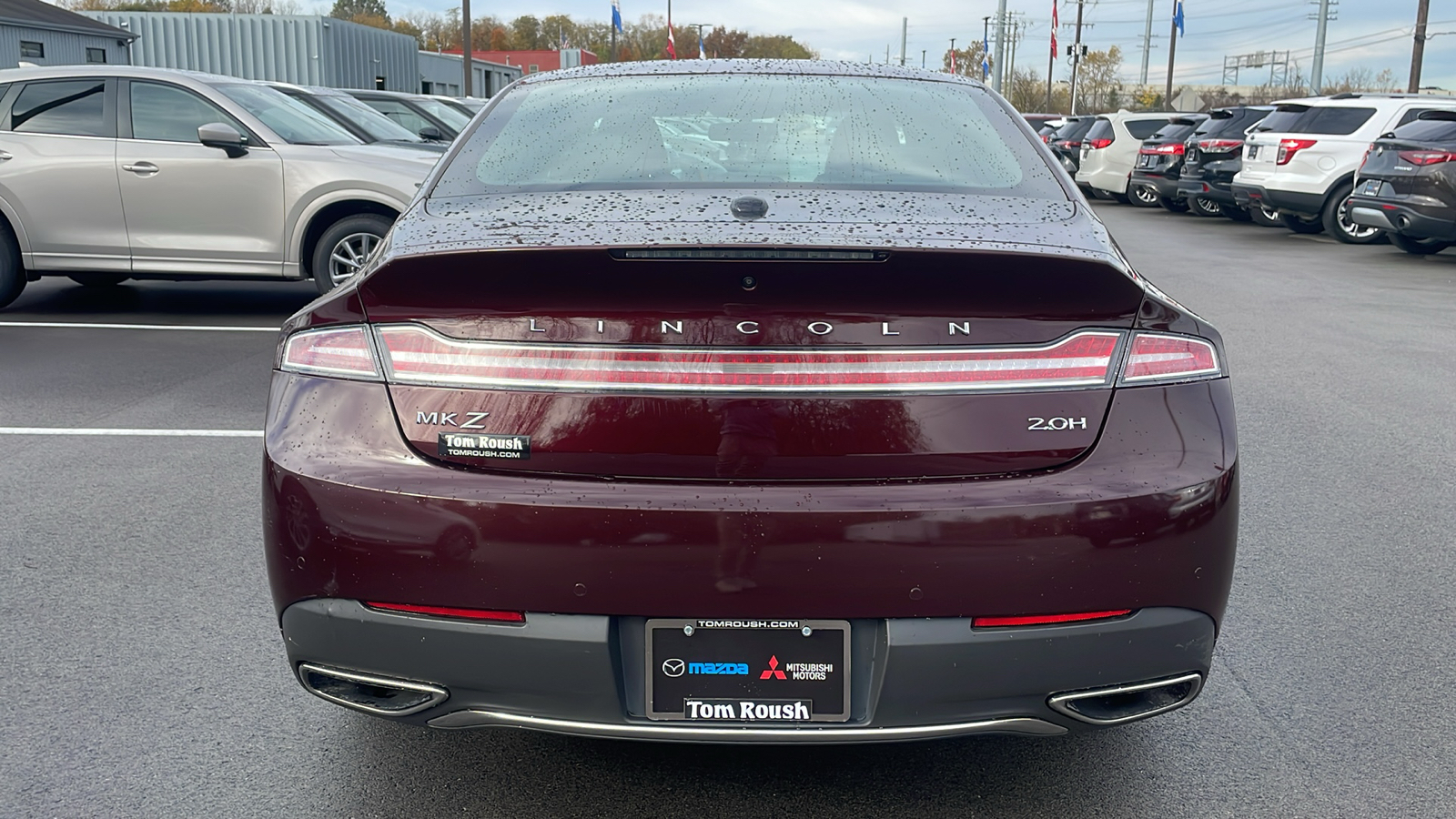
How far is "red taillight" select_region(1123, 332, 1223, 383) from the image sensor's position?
7.78 feet

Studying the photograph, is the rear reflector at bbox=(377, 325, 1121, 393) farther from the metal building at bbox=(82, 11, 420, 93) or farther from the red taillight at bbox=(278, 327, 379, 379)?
the metal building at bbox=(82, 11, 420, 93)

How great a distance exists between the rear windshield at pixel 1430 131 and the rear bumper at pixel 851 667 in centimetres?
1357

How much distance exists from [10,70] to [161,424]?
5.18 m

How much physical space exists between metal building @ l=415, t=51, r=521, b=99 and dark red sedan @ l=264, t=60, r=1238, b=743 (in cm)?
5709

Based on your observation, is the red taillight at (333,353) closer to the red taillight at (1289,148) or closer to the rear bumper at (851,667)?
the rear bumper at (851,667)

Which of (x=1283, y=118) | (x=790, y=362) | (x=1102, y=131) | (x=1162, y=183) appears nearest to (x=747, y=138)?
(x=790, y=362)

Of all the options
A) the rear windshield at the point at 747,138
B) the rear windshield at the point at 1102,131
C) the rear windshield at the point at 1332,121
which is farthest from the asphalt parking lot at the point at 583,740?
the rear windshield at the point at 1102,131

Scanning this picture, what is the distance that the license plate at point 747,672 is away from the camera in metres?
2.28

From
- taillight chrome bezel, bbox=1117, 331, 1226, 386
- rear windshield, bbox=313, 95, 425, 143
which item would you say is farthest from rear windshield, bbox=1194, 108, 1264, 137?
taillight chrome bezel, bbox=1117, 331, 1226, 386

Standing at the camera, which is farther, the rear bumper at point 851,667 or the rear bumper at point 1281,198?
the rear bumper at point 1281,198

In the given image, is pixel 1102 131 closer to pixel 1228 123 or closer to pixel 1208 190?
pixel 1228 123

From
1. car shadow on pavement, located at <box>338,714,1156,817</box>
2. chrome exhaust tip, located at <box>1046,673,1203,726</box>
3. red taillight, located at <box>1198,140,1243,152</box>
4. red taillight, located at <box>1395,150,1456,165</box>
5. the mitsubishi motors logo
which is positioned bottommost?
car shadow on pavement, located at <box>338,714,1156,817</box>

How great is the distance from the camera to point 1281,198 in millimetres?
17125

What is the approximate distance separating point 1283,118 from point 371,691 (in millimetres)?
17601
